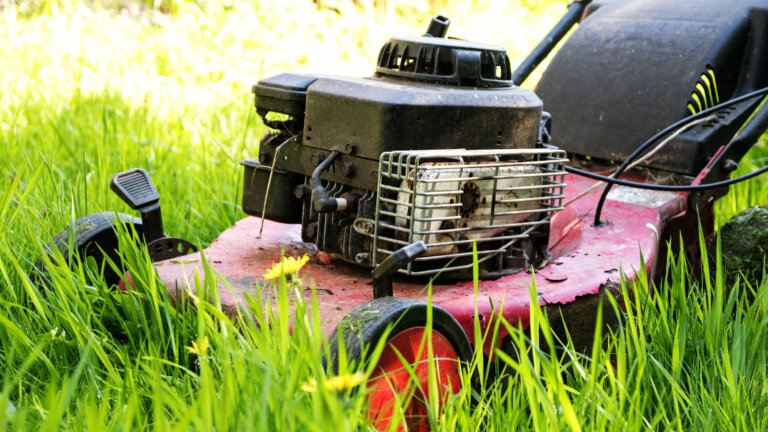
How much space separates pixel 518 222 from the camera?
6.39 ft

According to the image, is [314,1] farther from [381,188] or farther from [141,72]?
[381,188]

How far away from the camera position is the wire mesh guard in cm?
169

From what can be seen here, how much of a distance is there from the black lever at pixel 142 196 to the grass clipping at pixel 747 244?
5.09 ft

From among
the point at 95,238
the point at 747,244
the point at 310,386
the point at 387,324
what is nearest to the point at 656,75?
the point at 747,244

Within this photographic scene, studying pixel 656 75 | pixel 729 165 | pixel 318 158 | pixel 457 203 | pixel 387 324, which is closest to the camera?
pixel 387 324

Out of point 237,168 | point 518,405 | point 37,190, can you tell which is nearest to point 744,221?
point 518,405

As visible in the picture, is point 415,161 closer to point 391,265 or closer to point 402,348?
point 391,265

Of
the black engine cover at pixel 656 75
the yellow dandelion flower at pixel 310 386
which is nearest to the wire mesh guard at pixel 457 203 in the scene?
the yellow dandelion flower at pixel 310 386

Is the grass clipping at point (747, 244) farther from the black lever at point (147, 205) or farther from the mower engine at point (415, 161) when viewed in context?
→ the black lever at point (147, 205)

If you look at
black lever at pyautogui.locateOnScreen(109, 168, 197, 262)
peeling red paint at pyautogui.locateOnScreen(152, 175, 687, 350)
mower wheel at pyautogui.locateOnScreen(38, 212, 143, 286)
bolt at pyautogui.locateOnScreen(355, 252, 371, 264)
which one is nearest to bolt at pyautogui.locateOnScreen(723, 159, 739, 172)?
peeling red paint at pyautogui.locateOnScreen(152, 175, 687, 350)

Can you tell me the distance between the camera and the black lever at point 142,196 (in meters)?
1.98

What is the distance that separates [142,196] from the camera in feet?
6.56

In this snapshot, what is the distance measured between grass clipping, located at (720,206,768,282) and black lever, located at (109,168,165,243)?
1.55 meters

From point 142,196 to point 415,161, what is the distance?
72cm
